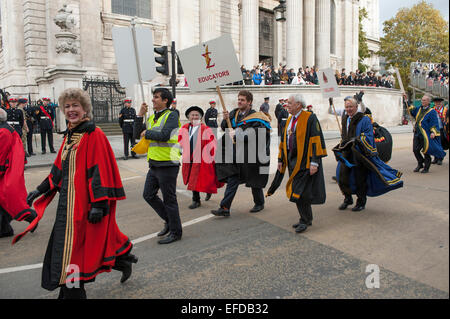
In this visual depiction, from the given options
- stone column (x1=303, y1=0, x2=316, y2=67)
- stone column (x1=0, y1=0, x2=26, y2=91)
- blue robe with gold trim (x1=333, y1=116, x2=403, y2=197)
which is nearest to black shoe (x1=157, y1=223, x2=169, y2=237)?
blue robe with gold trim (x1=333, y1=116, x2=403, y2=197)

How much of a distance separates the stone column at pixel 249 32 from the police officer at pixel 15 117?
2094 centimetres

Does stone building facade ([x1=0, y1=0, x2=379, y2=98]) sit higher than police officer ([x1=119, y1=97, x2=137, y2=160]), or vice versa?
stone building facade ([x1=0, y1=0, x2=379, y2=98])

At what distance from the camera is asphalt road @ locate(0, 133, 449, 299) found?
3.39m

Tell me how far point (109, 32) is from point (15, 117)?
14.6m

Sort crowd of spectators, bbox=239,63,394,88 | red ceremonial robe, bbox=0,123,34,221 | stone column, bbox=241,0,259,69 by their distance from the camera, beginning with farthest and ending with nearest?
stone column, bbox=241,0,259,69 < crowd of spectators, bbox=239,63,394,88 < red ceremonial robe, bbox=0,123,34,221

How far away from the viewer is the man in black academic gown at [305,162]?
496 cm

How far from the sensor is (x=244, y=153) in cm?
596

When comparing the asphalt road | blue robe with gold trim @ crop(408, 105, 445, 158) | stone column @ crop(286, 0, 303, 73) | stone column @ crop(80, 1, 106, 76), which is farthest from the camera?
stone column @ crop(286, 0, 303, 73)

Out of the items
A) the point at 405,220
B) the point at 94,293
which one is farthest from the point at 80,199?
the point at 405,220

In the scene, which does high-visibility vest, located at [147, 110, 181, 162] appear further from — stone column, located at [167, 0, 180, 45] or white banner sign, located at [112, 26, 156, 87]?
stone column, located at [167, 0, 180, 45]

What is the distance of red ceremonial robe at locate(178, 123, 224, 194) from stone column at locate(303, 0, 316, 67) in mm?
29996

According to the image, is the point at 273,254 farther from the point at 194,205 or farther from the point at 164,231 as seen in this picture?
the point at 194,205

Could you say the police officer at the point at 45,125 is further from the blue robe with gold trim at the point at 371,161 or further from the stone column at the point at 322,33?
the stone column at the point at 322,33

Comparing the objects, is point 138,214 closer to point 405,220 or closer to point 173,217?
point 173,217
